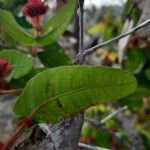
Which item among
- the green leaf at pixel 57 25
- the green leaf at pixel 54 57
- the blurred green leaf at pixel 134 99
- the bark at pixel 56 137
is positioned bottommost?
the blurred green leaf at pixel 134 99

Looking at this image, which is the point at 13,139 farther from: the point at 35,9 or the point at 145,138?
the point at 145,138

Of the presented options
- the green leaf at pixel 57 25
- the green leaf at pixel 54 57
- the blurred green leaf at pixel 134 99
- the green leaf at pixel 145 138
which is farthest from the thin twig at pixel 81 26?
the green leaf at pixel 145 138

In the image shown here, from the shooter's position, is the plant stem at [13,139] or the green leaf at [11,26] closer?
the plant stem at [13,139]

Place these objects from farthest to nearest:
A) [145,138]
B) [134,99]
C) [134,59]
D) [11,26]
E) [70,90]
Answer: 1. [145,138]
2. [134,59]
3. [134,99]
4. [11,26]
5. [70,90]

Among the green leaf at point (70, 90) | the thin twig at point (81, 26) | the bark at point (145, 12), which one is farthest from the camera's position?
the bark at point (145, 12)

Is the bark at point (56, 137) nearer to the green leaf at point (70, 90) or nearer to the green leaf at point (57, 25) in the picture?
the green leaf at point (70, 90)

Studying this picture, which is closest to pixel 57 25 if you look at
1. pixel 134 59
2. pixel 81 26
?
pixel 81 26

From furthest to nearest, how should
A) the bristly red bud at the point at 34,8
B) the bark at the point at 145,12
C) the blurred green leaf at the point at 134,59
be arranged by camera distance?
the blurred green leaf at the point at 134,59 < the bark at the point at 145,12 < the bristly red bud at the point at 34,8

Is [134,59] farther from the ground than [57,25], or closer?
closer
